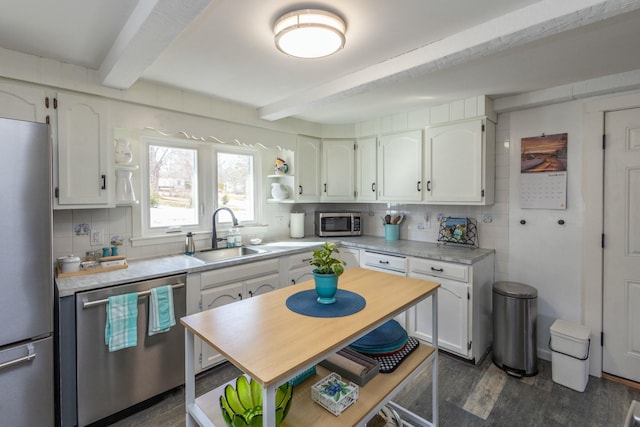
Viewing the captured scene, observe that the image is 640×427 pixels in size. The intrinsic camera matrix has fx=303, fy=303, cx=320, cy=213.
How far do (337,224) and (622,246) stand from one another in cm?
253

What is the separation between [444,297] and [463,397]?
76 centimetres

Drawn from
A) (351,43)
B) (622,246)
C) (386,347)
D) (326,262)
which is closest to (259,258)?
(326,262)

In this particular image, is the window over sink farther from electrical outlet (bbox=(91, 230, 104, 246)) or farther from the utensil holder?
the utensil holder

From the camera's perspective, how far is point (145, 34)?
4.80ft

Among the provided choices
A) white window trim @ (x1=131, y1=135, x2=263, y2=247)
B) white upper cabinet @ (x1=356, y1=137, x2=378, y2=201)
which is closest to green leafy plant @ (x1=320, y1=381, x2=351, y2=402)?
white window trim @ (x1=131, y1=135, x2=263, y2=247)

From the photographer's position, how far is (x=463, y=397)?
2.15 metres

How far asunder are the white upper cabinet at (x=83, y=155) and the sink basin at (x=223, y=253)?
90 centimetres

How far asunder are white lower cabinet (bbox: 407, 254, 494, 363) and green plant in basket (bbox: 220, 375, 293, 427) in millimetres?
1888

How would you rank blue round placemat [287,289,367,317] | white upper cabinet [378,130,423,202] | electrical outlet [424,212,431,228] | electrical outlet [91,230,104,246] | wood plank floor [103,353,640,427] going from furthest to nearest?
electrical outlet [424,212,431,228] < white upper cabinet [378,130,423,202] < electrical outlet [91,230,104,246] < wood plank floor [103,353,640,427] < blue round placemat [287,289,367,317]

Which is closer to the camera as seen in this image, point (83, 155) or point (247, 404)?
point (247, 404)

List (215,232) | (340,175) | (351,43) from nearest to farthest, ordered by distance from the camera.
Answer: (351,43), (215,232), (340,175)

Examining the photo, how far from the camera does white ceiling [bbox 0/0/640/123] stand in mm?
1399

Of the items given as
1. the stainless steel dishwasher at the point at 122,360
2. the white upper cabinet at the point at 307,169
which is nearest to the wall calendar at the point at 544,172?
the white upper cabinet at the point at 307,169

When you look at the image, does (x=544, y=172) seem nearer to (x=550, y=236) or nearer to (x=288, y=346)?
(x=550, y=236)
